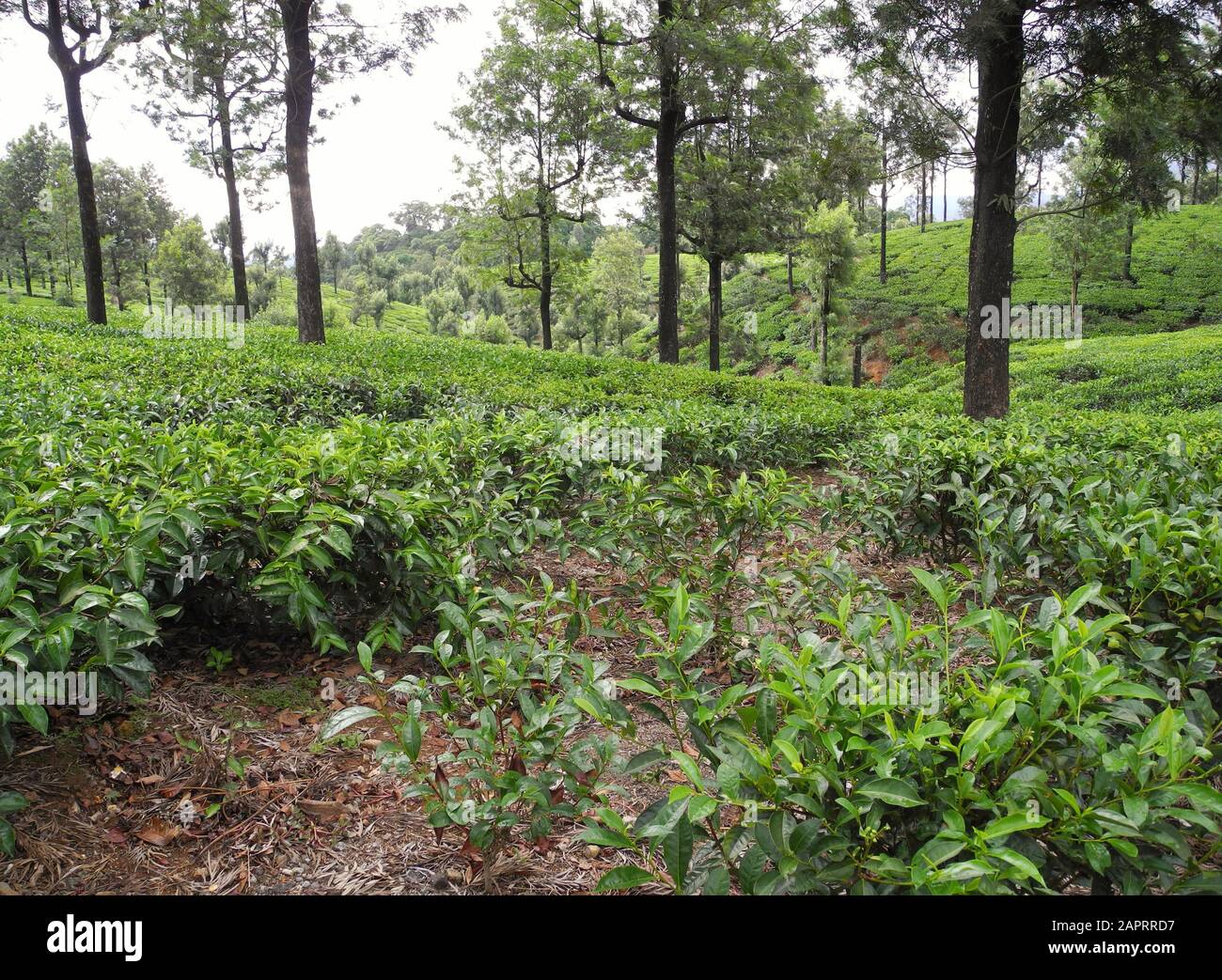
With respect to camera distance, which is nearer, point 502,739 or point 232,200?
point 502,739

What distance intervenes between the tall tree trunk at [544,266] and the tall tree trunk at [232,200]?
365 inches

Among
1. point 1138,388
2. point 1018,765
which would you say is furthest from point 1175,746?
point 1138,388

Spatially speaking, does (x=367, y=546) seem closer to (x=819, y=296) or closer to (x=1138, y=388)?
(x=1138, y=388)

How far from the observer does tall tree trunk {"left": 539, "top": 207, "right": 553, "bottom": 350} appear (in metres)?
24.3

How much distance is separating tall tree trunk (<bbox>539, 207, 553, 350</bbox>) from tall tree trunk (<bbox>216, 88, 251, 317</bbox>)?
30.4ft

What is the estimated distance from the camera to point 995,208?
28.7 feet

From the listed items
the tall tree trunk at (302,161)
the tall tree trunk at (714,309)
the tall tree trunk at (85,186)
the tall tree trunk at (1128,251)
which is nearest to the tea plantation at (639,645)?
the tall tree trunk at (302,161)

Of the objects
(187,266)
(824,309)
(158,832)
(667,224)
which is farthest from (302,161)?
(187,266)

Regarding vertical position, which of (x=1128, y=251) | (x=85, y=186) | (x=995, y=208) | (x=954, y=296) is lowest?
(x=995, y=208)

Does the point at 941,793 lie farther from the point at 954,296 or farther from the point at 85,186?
the point at 954,296

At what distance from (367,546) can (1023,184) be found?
10449 mm

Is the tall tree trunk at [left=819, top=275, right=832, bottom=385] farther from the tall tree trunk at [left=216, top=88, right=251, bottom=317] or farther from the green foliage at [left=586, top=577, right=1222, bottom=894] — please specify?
the green foliage at [left=586, top=577, right=1222, bottom=894]

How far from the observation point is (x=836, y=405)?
8.77 metres

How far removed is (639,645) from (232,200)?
2363cm
